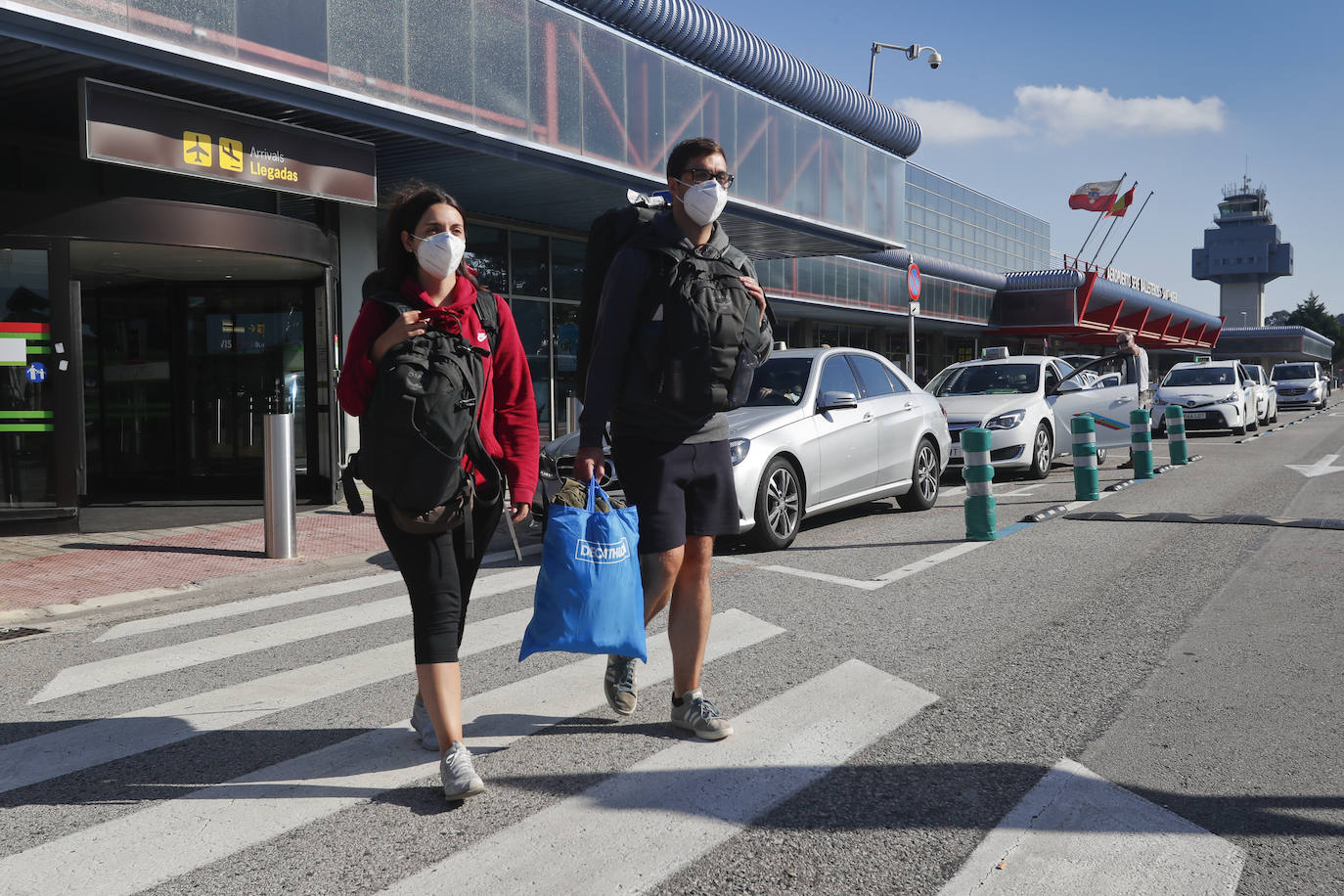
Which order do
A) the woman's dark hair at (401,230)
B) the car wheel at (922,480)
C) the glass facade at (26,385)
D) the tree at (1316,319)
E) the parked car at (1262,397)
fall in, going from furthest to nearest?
the tree at (1316,319)
the parked car at (1262,397)
the car wheel at (922,480)
the glass facade at (26,385)
the woman's dark hair at (401,230)

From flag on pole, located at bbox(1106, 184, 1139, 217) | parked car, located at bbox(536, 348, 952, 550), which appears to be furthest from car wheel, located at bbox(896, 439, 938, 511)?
flag on pole, located at bbox(1106, 184, 1139, 217)

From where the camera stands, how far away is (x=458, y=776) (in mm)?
3232

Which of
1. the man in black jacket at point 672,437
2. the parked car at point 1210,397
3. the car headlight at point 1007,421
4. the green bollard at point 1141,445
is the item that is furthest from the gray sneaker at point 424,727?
the parked car at point 1210,397

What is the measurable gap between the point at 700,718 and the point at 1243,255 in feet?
556

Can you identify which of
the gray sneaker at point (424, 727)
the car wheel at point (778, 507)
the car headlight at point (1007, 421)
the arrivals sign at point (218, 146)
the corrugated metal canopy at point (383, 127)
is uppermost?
the corrugated metal canopy at point (383, 127)

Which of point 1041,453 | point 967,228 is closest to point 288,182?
point 1041,453

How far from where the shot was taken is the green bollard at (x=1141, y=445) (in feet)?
42.2

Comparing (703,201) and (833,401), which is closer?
(703,201)

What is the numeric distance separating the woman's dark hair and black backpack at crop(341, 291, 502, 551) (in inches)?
4.0

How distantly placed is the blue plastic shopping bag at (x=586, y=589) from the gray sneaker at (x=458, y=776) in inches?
14.5

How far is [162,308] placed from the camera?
1305 centimetres

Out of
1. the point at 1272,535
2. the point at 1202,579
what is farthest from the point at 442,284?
the point at 1272,535

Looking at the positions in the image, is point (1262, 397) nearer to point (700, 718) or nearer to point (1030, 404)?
point (1030, 404)

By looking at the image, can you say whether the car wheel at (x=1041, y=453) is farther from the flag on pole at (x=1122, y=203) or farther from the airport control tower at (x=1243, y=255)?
the airport control tower at (x=1243, y=255)
